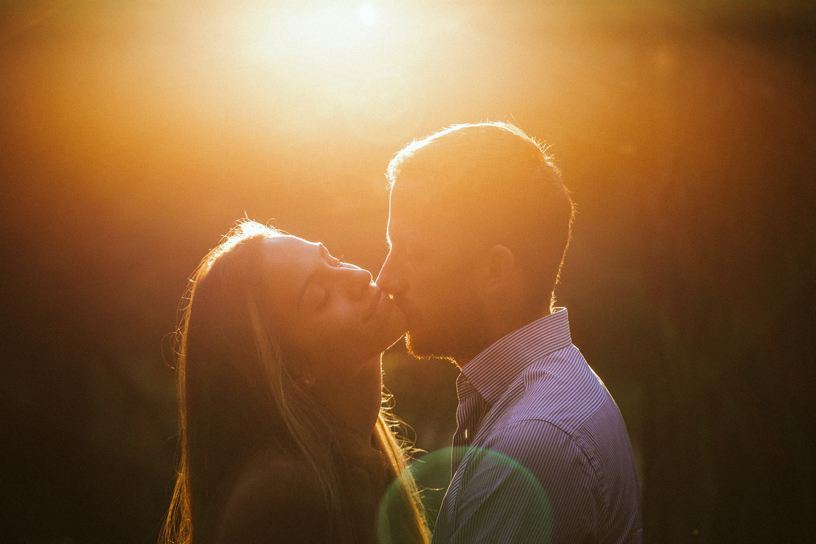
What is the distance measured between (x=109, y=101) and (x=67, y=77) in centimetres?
32

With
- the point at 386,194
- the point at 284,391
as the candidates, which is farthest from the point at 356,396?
the point at 386,194

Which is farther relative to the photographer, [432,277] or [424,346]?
[424,346]

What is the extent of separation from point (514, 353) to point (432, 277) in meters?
0.28

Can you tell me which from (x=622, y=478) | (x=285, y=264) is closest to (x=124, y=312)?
(x=285, y=264)

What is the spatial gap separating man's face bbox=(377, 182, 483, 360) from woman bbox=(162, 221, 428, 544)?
0.19m

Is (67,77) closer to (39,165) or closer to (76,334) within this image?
(39,165)

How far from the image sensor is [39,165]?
3.92 metres

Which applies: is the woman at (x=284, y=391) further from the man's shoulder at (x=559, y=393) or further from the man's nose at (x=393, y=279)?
the man's shoulder at (x=559, y=393)

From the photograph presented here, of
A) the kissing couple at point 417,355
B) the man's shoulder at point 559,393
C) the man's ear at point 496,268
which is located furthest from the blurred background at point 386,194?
the man's shoulder at point 559,393

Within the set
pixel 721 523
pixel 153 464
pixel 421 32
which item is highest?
pixel 421 32

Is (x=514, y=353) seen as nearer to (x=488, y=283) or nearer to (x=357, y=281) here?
(x=488, y=283)

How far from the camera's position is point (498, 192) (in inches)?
52.2

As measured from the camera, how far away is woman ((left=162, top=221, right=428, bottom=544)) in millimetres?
1468

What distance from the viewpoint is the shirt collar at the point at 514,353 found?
1.22 meters
